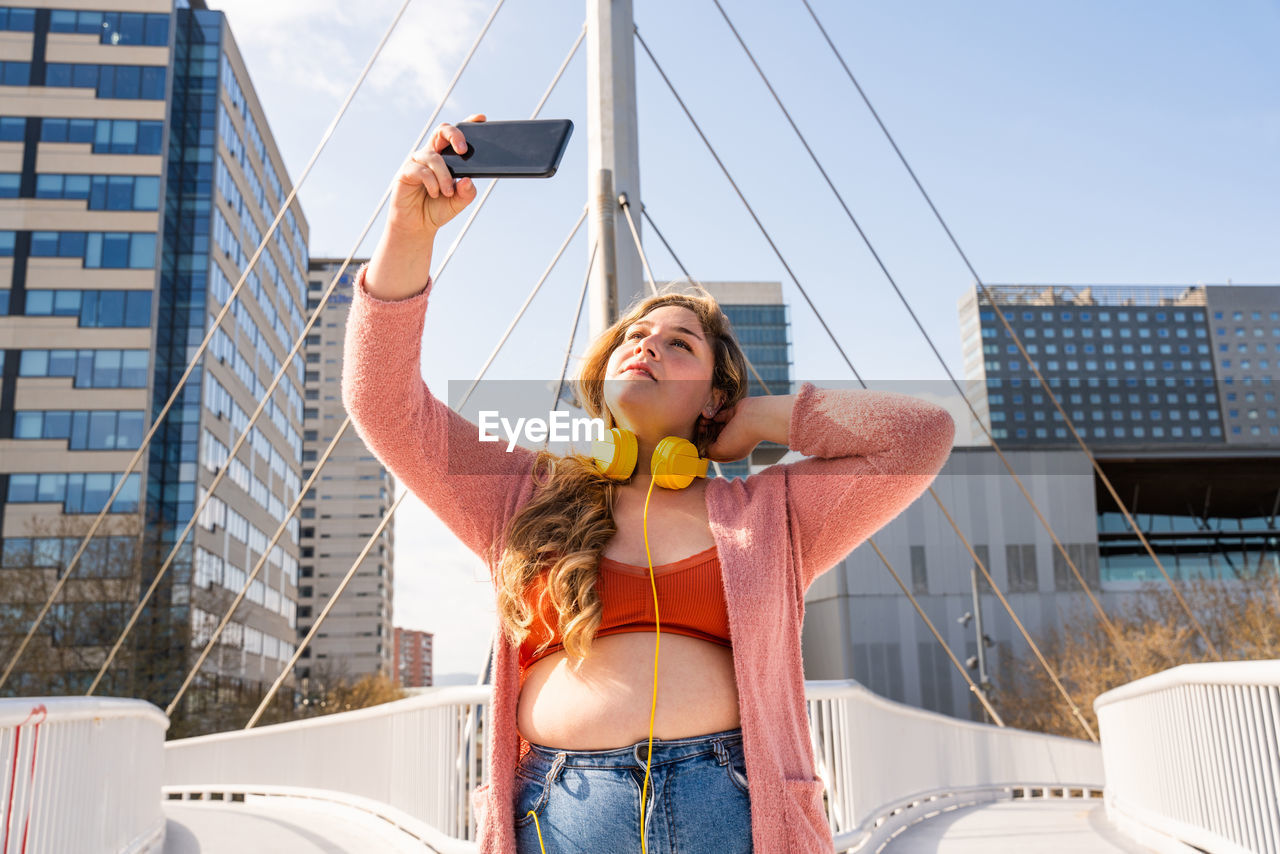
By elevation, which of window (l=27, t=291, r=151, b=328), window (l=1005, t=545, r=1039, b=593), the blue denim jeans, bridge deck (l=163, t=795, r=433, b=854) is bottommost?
bridge deck (l=163, t=795, r=433, b=854)

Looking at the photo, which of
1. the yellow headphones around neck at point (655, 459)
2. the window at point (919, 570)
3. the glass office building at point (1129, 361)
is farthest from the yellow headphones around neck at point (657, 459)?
the glass office building at point (1129, 361)

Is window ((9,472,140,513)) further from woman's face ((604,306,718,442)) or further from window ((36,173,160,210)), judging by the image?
woman's face ((604,306,718,442))

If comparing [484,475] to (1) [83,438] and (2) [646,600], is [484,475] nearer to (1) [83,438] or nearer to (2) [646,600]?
(2) [646,600]

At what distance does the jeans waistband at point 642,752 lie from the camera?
1.35 meters

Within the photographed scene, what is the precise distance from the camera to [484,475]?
5.28 feet

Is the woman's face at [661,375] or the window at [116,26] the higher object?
the window at [116,26]

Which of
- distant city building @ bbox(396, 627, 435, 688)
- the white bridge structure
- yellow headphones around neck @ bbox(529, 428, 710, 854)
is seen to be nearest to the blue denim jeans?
yellow headphones around neck @ bbox(529, 428, 710, 854)

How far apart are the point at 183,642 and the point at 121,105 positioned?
871 inches

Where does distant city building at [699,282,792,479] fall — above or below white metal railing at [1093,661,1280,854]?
above

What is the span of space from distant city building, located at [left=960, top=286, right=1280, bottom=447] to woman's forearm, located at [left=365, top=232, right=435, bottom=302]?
104 meters

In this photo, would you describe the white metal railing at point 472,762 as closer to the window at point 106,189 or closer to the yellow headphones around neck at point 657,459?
the yellow headphones around neck at point 657,459

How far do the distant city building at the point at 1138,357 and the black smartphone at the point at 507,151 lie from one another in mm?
103524

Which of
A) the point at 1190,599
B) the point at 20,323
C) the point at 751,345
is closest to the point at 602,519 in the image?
the point at 1190,599

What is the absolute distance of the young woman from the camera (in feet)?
4.40
